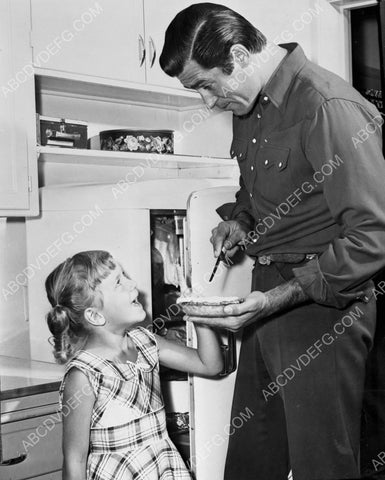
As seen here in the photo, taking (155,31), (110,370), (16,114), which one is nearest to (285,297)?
(110,370)

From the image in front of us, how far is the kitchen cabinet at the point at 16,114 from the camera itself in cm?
258

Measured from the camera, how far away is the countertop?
223 cm

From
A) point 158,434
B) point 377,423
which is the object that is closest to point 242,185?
point 158,434

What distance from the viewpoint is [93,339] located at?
2.04m

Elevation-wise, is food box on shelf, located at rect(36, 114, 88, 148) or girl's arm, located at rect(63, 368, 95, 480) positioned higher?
food box on shelf, located at rect(36, 114, 88, 148)

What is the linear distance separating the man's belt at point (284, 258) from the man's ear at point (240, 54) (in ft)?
1.68

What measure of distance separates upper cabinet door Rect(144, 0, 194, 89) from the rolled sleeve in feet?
5.07

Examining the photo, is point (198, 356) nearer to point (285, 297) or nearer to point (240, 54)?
point (285, 297)

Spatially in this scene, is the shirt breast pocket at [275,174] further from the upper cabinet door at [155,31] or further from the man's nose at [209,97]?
the upper cabinet door at [155,31]

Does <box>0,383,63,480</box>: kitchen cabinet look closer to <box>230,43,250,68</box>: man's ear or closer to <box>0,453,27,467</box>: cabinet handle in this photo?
<box>0,453,27,467</box>: cabinet handle

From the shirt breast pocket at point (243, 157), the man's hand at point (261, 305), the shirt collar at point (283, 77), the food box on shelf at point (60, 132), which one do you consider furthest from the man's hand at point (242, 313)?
the food box on shelf at point (60, 132)

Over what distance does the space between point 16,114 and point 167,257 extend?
78 cm

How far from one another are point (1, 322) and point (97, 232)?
0.64m

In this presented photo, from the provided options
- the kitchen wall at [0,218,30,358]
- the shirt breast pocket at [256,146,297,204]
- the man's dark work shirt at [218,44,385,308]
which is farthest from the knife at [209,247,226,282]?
the kitchen wall at [0,218,30,358]
